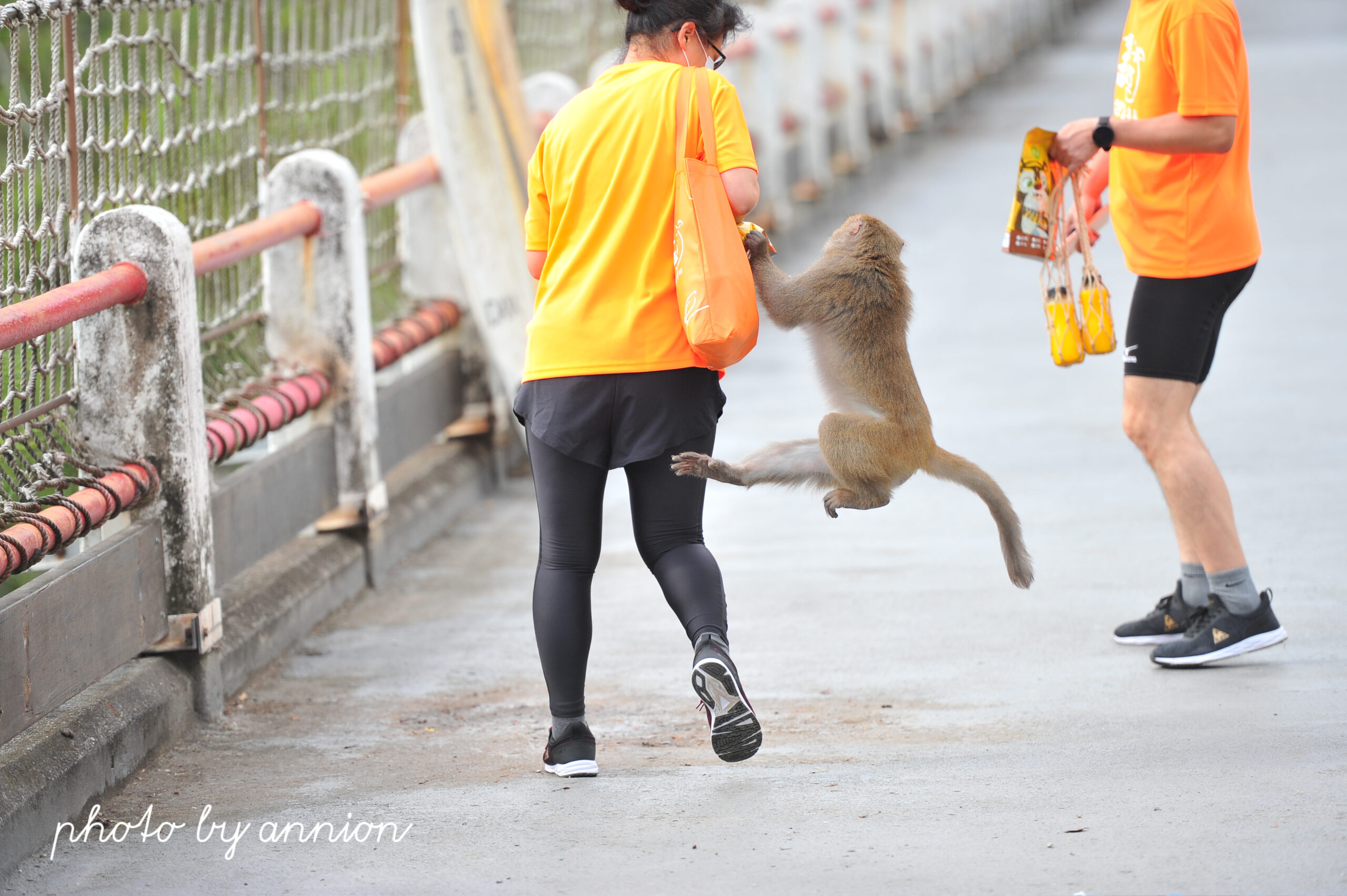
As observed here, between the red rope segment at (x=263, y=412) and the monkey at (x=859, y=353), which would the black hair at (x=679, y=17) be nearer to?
the monkey at (x=859, y=353)

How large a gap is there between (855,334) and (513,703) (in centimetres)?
152

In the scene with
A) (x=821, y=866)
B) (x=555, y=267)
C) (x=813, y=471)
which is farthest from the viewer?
(x=813, y=471)

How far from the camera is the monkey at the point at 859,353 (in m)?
3.99

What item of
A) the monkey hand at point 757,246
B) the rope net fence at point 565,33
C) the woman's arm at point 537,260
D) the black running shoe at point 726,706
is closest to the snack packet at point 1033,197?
the monkey hand at point 757,246

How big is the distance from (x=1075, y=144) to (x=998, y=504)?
992 mm

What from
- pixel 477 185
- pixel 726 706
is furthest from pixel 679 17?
pixel 477 185

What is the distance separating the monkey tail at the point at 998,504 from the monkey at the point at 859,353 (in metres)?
0.13

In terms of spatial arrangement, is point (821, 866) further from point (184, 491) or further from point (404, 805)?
point (184, 491)

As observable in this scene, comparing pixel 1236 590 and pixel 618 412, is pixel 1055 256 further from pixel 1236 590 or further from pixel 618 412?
pixel 618 412

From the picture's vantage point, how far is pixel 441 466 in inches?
277

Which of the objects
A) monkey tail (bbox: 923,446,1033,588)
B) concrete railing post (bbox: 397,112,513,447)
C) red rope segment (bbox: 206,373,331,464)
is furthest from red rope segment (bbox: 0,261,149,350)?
concrete railing post (bbox: 397,112,513,447)

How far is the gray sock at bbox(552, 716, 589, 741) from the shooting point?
396 cm

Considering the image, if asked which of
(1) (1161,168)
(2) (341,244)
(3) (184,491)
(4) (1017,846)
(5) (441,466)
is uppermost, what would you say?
(1) (1161,168)

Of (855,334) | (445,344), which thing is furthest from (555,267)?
(445,344)
